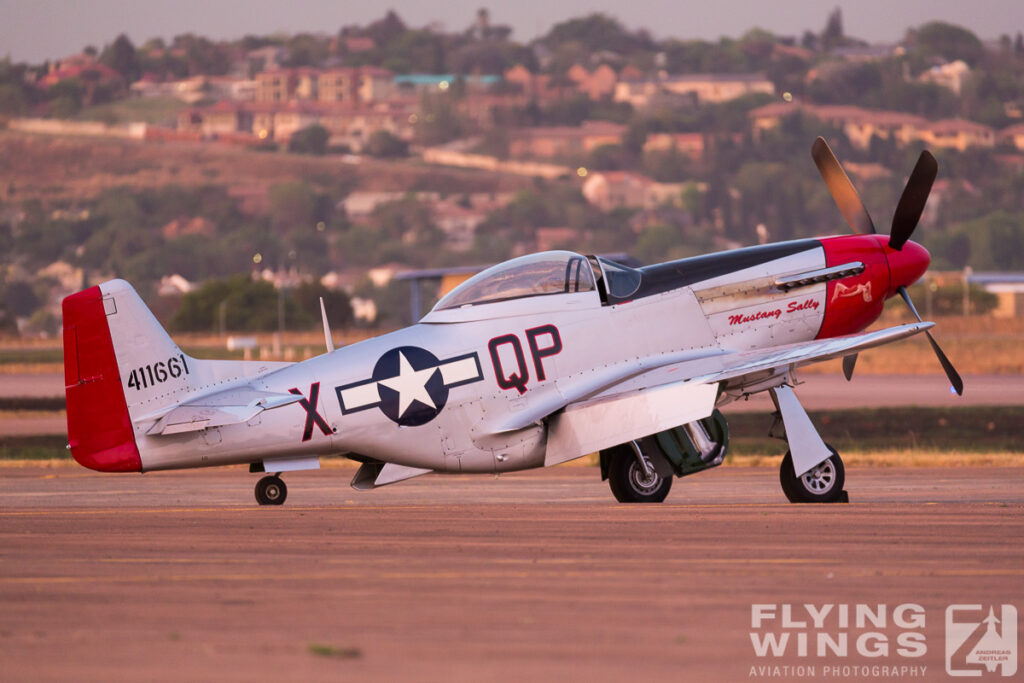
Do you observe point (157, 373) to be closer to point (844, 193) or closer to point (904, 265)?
point (904, 265)

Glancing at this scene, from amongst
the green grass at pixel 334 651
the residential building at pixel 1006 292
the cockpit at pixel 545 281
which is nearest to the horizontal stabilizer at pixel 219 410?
the cockpit at pixel 545 281

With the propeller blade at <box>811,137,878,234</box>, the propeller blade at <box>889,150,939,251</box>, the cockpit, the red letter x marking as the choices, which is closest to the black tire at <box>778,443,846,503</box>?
the cockpit

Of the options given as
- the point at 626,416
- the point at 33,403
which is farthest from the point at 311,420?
the point at 33,403

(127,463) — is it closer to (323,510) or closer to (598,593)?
(323,510)

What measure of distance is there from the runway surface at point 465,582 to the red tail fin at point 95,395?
0.59 metres

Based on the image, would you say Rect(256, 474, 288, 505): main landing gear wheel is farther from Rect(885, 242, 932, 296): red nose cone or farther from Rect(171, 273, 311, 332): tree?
Rect(171, 273, 311, 332): tree

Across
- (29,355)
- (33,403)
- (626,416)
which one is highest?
(626,416)

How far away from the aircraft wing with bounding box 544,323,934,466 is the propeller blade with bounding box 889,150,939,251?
5.71ft

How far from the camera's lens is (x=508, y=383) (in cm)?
1762

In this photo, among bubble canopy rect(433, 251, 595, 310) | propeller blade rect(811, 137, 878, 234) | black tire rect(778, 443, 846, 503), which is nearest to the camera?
black tire rect(778, 443, 846, 503)

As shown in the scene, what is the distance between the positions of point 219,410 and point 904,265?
706cm

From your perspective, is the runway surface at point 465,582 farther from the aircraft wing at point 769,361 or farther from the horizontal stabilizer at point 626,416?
the aircraft wing at point 769,361

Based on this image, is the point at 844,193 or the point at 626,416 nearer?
the point at 626,416

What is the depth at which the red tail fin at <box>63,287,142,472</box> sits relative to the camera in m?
17.2
